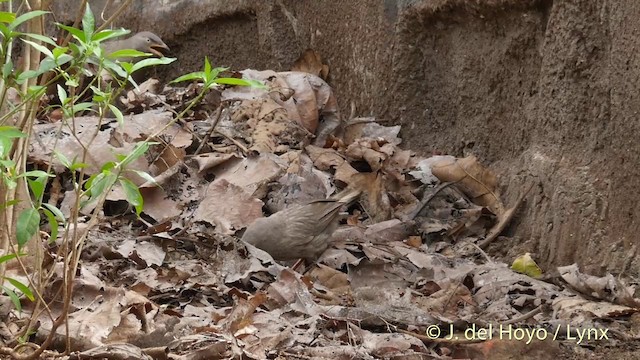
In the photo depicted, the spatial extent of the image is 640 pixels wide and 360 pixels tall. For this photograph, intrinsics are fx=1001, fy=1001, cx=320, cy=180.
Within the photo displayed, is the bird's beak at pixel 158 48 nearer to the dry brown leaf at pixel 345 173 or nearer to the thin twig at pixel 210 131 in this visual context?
the thin twig at pixel 210 131

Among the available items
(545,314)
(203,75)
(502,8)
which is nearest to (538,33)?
(502,8)

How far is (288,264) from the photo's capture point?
4043 millimetres

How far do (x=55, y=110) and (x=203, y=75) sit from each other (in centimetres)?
308

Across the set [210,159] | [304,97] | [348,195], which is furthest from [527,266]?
[304,97]

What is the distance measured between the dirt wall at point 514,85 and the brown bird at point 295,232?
738 mm

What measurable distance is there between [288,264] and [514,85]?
122 centimetres

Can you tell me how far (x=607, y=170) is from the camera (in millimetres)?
3451

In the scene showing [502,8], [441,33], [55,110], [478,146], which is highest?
[502,8]

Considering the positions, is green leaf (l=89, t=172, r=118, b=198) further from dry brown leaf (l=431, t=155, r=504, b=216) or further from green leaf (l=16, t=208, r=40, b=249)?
dry brown leaf (l=431, t=155, r=504, b=216)

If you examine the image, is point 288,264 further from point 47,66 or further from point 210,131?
point 47,66

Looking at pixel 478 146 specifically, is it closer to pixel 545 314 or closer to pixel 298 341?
pixel 545 314

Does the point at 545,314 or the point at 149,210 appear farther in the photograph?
the point at 149,210

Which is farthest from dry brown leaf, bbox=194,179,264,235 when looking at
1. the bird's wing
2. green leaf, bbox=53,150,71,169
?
green leaf, bbox=53,150,71,169

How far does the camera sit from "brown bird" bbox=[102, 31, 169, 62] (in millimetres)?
6160
